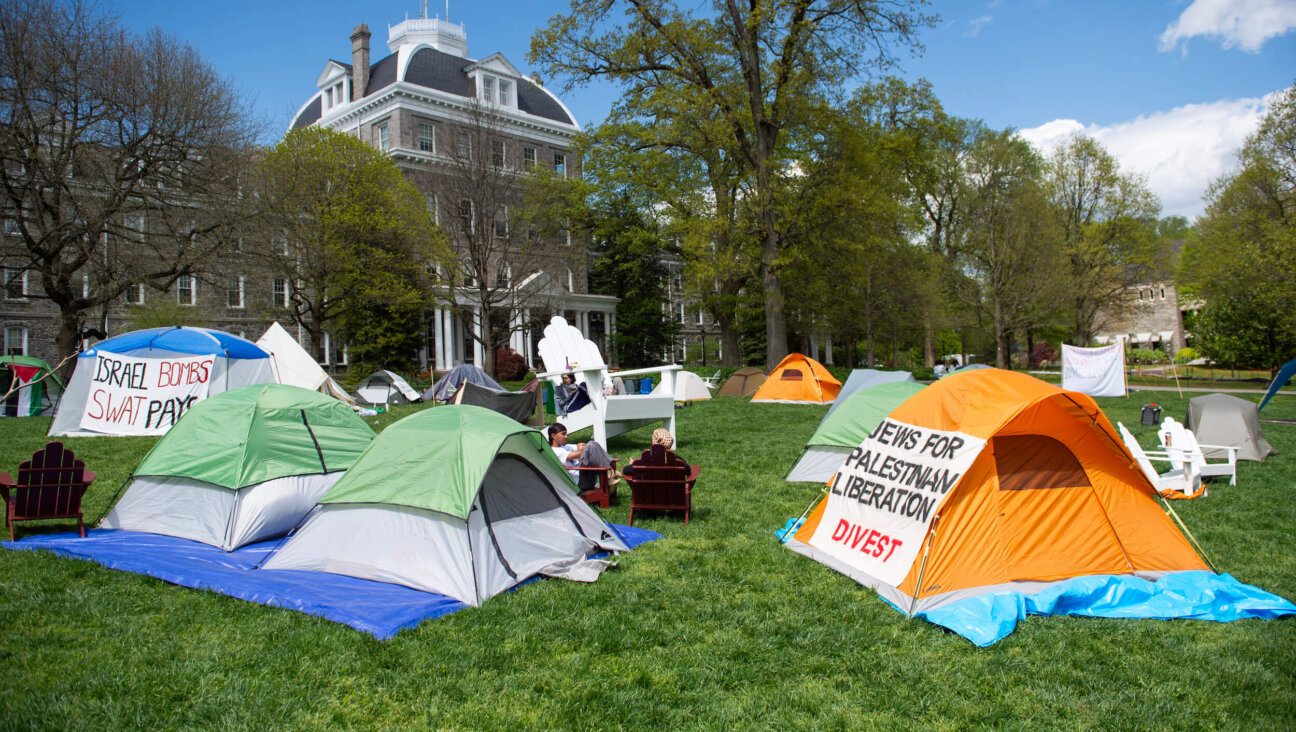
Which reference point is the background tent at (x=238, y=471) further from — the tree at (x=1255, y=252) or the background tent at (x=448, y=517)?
the tree at (x=1255, y=252)

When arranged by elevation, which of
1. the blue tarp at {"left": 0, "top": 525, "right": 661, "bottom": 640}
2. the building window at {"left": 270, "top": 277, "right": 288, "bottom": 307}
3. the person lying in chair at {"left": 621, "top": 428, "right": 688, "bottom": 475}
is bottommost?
the blue tarp at {"left": 0, "top": 525, "right": 661, "bottom": 640}

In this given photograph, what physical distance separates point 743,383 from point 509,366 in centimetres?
1136

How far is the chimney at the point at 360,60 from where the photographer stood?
3688 centimetres

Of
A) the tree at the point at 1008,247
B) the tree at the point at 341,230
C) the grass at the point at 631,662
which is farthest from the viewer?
the tree at the point at 1008,247

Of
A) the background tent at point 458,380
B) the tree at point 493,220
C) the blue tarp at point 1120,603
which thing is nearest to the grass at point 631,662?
the blue tarp at point 1120,603

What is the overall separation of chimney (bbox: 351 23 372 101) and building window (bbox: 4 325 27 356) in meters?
17.0

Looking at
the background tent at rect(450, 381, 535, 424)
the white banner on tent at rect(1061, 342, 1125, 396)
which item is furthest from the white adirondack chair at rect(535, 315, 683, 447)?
the white banner on tent at rect(1061, 342, 1125, 396)

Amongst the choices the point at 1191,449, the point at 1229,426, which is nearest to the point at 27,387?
the point at 1191,449

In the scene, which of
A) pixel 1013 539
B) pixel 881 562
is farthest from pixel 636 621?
pixel 1013 539

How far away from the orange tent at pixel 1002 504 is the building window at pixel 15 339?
114 ft

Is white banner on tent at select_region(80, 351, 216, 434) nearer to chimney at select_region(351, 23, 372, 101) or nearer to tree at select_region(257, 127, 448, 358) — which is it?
tree at select_region(257, 127, 448, 358)

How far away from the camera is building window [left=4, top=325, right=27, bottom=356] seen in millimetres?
29562

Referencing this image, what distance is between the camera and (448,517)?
19.0 feet

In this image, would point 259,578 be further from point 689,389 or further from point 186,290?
point 186,290
